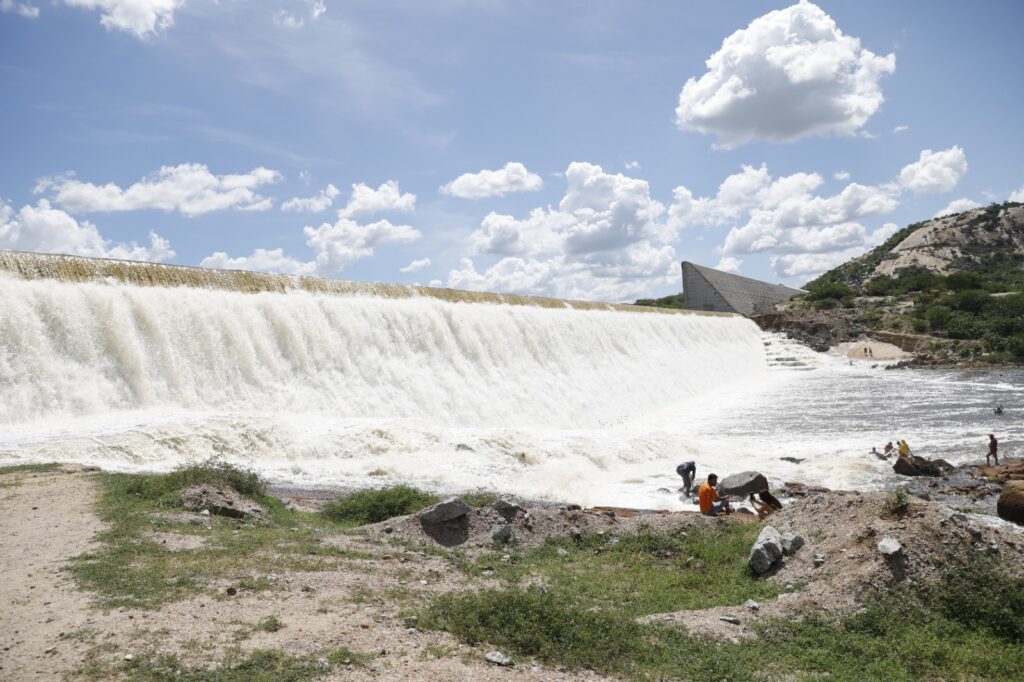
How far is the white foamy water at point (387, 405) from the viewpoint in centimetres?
1428

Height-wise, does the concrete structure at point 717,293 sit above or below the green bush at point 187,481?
above

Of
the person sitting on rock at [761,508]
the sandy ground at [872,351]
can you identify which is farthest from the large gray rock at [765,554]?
the sandy ground at [872,351]

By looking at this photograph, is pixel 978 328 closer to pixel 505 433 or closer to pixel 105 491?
pixel 505 433

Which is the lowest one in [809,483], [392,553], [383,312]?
[809,483]

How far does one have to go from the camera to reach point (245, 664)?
510 centimetres

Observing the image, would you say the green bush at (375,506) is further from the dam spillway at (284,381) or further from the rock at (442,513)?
the dam spillway at (284,381)

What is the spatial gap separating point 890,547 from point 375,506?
725 cm

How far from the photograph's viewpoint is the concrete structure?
70.6 metres

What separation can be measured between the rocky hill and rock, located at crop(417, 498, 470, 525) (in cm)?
10073

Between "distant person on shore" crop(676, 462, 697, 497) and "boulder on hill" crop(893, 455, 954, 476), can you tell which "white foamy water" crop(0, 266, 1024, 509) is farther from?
"boulder on hill" crop(893, 455, 954, 476)

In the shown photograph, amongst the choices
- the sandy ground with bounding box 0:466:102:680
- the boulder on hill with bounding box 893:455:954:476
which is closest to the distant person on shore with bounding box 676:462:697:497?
the boulder on hill with bounding box 893:455:954:476

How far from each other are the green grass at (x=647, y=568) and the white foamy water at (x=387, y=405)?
4.14 m

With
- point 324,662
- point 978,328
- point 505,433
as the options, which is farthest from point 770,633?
point 978,328

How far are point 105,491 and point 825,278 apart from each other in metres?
131
